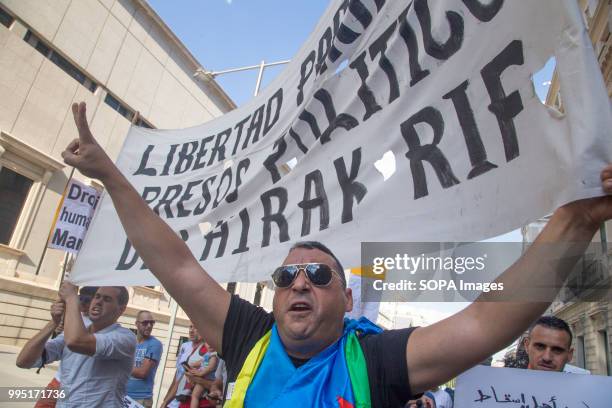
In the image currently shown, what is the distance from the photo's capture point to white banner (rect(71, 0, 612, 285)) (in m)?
1.27

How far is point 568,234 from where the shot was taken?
1187 mm

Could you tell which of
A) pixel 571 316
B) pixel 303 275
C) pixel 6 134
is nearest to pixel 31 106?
pixel 6 134

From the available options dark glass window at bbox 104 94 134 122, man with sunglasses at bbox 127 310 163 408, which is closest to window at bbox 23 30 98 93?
dark glass window at bbox 104 94 134 122

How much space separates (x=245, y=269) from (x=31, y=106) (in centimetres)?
1545

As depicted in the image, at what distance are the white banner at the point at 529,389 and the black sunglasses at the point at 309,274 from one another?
921 millimetres

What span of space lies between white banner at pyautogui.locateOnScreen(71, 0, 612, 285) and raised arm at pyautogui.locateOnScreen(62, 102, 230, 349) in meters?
0.54

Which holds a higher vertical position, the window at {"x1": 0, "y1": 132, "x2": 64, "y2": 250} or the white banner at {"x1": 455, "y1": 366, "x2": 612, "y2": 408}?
the window at {"x1": 0, "y1": 132, "x2": 64, "y2": 250}

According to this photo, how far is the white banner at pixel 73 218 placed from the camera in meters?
4.71

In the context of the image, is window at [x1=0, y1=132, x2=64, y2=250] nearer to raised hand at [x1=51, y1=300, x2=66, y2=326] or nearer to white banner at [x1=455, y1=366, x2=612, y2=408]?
raised hand at [x1=51, y1=300, x2=66, y2=326]

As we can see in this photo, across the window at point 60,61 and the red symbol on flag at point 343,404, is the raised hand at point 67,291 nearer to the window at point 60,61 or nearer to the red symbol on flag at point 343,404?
the red symbol on flag at point 343,404

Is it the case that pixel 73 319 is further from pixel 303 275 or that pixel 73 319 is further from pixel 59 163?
pixel 59 163

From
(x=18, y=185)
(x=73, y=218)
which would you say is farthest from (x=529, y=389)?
(x=18, y=185)

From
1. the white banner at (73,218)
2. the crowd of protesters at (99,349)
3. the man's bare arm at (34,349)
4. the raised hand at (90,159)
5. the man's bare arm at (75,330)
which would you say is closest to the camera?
the raised hand at (90,159)

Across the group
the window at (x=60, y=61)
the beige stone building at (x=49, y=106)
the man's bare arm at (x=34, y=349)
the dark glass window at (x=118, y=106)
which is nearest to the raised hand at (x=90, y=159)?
the man's bare arm at (x=34, y=349)
